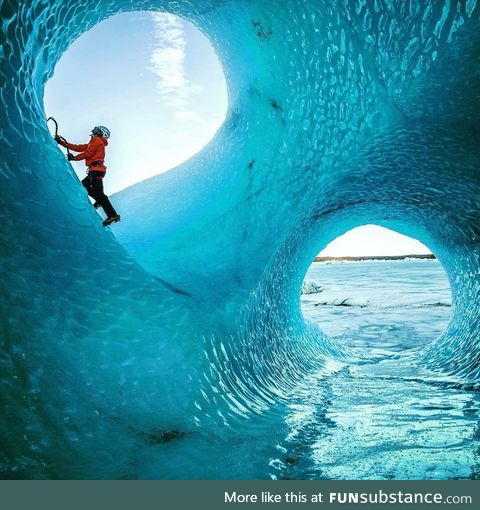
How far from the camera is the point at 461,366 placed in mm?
3463

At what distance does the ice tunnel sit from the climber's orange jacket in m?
0.72

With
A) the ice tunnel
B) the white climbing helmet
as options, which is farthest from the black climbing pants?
the ice tunnel

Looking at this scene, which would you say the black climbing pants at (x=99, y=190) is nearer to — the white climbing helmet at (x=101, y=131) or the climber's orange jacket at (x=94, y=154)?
the climber's orange jacket at (x=94, y=154)

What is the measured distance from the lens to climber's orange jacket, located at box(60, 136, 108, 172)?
251 centimetres

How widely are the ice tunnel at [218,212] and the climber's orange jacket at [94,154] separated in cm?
72

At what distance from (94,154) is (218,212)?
1.01 metres

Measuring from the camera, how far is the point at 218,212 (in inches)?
118

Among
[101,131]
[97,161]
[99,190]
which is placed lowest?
[99,190]

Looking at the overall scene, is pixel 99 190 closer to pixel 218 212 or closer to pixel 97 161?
pixel 97 161

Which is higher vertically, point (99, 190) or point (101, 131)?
point (101, 131)

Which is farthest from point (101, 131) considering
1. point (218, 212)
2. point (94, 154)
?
point (218, 212)

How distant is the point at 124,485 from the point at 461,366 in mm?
3298

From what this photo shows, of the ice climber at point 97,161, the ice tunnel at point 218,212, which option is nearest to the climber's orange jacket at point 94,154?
the ice climber at point 97,161

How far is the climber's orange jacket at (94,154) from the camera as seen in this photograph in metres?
2.51
